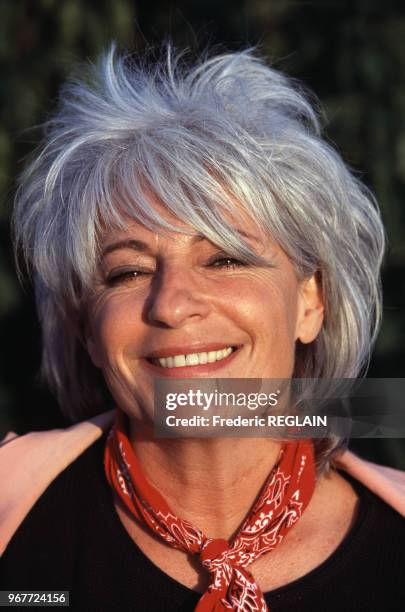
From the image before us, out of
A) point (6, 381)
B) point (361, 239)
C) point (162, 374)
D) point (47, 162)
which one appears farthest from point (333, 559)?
point (6, 381)

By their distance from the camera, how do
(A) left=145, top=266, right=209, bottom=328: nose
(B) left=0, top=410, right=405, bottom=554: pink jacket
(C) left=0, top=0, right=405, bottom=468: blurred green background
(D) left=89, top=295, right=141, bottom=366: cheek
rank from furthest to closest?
1. (C) left=0, top=0, right=405, bottom=468: blurred green background
2. (B) left=0, top=410, right=405, bottom=554: pink jacket
3. (D) left=89, top=295, right=141, bottom=366: cheek
4. (A) left=145, top=266, right=209, bottom=328: nose

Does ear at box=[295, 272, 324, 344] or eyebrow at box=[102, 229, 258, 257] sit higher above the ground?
eyebrow at box=[102, 229, 258, 257]

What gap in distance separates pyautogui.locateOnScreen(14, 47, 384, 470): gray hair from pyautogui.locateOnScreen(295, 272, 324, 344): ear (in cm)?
3

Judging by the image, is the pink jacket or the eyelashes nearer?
the eyelashes

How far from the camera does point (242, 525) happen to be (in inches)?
84.7

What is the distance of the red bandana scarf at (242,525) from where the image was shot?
2.02m

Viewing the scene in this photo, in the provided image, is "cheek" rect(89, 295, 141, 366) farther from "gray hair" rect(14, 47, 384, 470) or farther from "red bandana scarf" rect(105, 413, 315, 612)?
"red bandana scarf" rect(105, 413, 315, 612)

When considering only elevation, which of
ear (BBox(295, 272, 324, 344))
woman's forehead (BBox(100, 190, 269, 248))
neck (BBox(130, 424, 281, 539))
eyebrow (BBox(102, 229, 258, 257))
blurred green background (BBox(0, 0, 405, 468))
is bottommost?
neck (BBox(130, 424, 281, 539))

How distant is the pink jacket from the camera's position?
219 centimetres

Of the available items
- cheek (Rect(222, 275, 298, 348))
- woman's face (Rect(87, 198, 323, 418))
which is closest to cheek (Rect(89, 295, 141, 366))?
woman's face (Rect(87, 198, 323, 418))

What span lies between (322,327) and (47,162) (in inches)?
30.9

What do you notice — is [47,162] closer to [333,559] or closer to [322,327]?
[322,327]

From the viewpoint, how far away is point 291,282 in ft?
7.02

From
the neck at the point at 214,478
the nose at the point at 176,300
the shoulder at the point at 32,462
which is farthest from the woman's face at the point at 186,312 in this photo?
the shoulder at the point at 32,462
